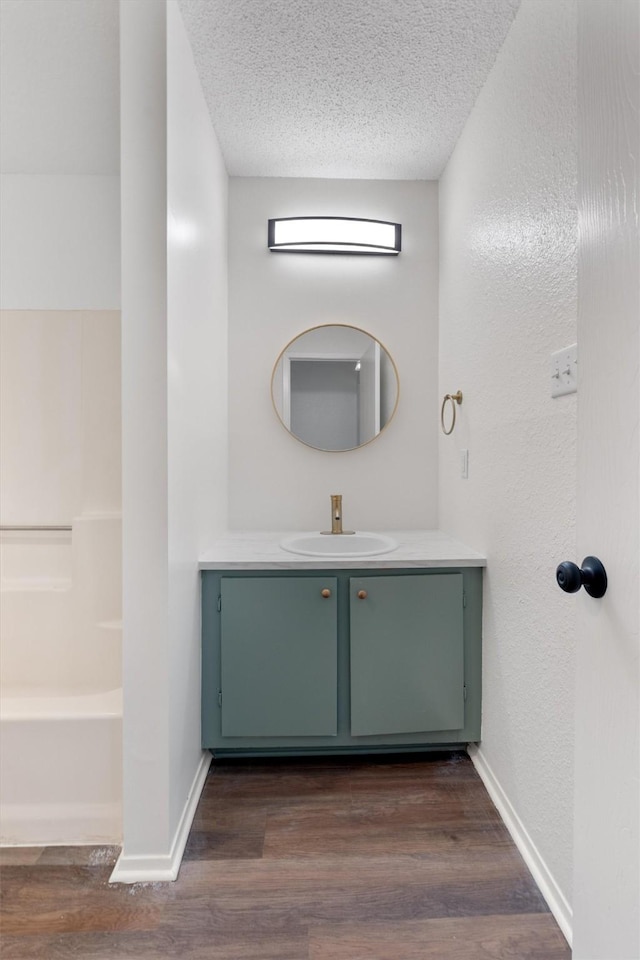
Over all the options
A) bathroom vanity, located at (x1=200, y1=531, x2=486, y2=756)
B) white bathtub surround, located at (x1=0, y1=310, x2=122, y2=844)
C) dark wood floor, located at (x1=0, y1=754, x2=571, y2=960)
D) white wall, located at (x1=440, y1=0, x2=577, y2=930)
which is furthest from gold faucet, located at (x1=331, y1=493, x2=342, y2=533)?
dark wood floor, located at (x1=0, y1=754, x2=571, y2=960)

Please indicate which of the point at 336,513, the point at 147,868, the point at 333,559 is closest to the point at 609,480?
the point at 333,559

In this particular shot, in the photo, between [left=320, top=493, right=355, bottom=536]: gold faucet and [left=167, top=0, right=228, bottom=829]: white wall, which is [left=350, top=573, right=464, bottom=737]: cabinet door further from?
[left=167, top=0, right=228, bottom=829]: white wall

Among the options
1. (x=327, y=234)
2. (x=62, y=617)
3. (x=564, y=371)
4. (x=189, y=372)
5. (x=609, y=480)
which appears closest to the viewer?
(x=609, y=480)

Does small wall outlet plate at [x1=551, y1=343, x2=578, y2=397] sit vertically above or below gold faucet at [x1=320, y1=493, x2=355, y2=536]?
above

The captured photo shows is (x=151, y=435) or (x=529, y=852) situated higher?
(x=151, y=435)

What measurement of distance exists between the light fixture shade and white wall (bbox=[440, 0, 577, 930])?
0.49m

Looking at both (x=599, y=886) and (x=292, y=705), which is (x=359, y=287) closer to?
(x=292, y=705)

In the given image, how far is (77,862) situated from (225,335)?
6.61 feet

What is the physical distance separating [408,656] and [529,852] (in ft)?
2.16

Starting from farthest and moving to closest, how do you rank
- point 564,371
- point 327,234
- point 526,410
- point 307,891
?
point 327,234, point 526,410, point 307,891, point 564,371

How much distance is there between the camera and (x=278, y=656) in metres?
1.91

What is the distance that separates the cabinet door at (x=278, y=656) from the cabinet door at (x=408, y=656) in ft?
0.34

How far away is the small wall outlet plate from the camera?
1.24 meters

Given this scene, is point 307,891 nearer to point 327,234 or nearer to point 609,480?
point 609,480
